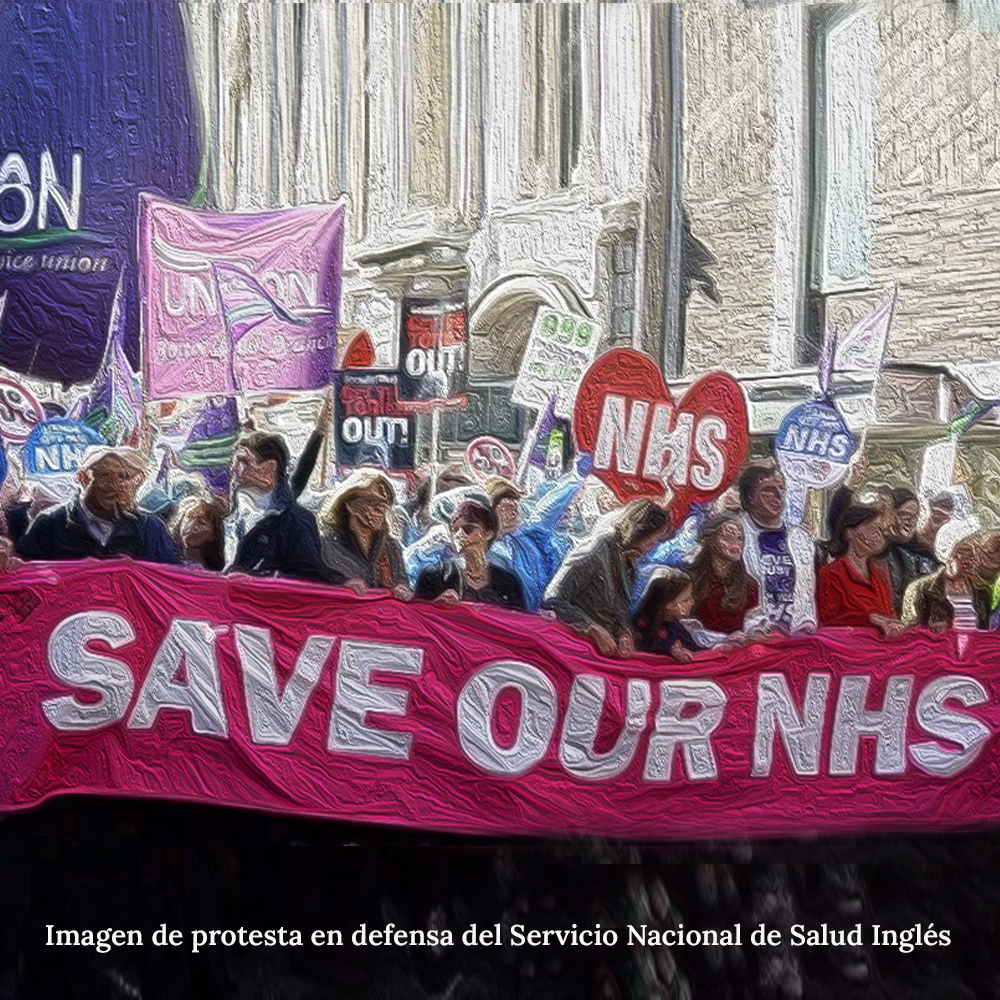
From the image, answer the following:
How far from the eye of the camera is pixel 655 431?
17.4 feet

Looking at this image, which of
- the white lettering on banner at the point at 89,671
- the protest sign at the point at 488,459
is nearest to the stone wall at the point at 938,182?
the protest sign at the point at 488,459

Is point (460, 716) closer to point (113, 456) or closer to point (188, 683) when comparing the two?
point (188, 683)

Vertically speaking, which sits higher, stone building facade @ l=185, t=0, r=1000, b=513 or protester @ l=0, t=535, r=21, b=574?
stone building facade @ l=185, t=0, r=1000, b=513

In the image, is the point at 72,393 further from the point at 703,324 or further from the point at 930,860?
the point at 930,860

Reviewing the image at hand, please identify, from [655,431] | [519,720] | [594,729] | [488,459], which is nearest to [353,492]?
[488,459]

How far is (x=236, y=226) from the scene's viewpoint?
5.27 m

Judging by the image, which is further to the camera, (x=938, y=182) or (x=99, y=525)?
(x=938, y=182)

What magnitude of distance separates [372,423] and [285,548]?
565 mm

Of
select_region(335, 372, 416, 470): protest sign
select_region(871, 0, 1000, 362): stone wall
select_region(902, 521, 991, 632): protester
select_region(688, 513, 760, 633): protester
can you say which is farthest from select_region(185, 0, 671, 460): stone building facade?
select_region(902, 521, 991, 632): protester

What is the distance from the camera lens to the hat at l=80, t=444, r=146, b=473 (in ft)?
17.1

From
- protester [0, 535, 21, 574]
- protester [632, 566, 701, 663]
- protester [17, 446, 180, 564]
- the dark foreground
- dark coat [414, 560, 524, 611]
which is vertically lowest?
the dark foreground

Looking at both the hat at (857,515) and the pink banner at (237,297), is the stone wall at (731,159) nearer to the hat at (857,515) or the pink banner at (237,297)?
the hat at (857,515)

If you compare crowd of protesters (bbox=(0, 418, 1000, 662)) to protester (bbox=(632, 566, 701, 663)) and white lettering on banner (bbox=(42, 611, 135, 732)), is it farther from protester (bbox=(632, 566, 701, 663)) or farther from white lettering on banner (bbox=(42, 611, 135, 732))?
white lettering on banner (bbox=(42, 611, 135, 732))

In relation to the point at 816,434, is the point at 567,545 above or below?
below
